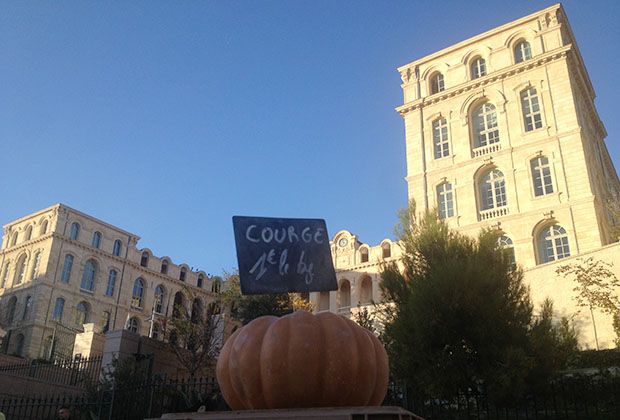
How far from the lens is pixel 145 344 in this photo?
49.8 feet

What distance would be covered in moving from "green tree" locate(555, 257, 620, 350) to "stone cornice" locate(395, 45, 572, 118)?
46.6 feet

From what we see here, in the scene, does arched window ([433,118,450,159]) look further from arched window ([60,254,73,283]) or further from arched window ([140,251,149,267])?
arched window ([60,254,73,283])

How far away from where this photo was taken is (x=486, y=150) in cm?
2989

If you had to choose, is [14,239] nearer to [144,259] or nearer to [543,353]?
[144,259]

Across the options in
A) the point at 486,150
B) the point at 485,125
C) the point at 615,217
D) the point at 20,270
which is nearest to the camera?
the point at 615,217

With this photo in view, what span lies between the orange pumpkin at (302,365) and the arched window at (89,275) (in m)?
38.9

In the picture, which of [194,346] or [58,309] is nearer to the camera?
[194,346]

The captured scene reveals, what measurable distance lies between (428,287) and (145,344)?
8303 millimetres

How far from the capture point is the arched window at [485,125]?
99.4 feet

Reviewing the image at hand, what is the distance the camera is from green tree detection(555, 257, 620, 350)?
17922mm

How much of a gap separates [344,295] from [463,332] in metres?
28.3

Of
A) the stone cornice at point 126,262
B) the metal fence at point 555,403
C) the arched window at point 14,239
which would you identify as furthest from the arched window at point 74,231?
the metal fence at point 555,403

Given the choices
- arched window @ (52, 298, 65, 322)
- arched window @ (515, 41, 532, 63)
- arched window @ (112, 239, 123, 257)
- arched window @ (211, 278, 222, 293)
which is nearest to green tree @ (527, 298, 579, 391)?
arched window @ (515, 41, 532, 63)

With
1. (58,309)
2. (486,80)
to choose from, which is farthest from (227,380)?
(58,309)
